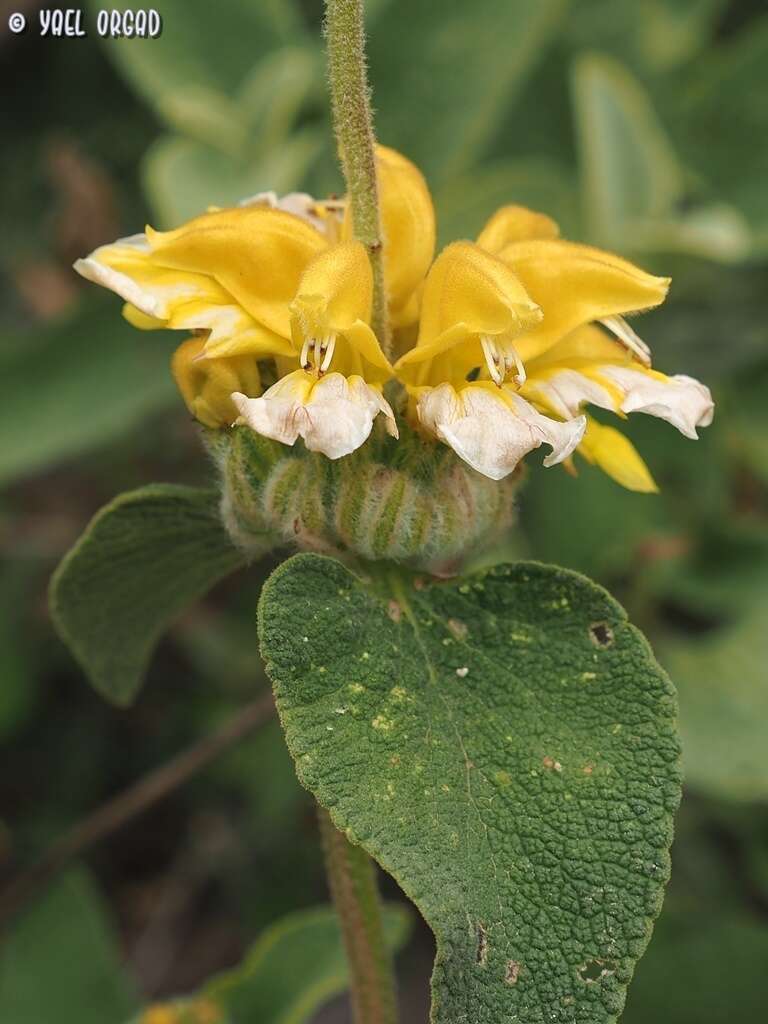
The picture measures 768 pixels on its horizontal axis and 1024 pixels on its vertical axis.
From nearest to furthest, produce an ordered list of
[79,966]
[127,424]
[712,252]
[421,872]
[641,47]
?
[421,872]
[79,966]
[712,252]
[127,424]
[641,47]

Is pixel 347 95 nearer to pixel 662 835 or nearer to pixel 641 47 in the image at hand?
pixel 662 835

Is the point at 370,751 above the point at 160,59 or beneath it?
beneath

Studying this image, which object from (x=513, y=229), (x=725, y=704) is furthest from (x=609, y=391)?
(x=725, y=704)

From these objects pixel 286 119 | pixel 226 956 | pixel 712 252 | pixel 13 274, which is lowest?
pixel 226 956

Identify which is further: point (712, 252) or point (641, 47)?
point (641, 47)

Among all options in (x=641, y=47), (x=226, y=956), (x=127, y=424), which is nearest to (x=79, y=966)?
(x=226, y=956)

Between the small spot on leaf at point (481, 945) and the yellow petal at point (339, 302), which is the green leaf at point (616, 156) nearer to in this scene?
the yellow petal at point (339, 302)

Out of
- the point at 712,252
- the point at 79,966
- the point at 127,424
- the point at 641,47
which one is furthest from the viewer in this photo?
the point at 641,47
